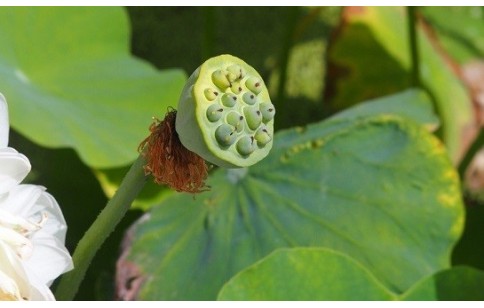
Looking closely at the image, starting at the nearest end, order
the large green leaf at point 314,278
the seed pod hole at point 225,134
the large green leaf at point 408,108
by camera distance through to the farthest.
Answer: the seed pod hole at point 225,134 < the large green leaf at point 314,278 < the large green leaf at point 408,108

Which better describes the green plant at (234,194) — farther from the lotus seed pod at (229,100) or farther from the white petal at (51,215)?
the lotus seed pod at (229,100)

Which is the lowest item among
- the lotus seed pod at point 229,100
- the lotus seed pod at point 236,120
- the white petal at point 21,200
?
the white petal at point 21,200

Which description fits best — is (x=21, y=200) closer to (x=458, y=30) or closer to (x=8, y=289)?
(x=8, y=289)

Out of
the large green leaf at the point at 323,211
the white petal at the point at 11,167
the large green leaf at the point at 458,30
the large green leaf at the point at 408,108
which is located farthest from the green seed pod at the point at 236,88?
the large green leaf at the point at 458,30

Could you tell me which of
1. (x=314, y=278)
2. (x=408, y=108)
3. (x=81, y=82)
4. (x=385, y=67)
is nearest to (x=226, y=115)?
(x=314, y=278)

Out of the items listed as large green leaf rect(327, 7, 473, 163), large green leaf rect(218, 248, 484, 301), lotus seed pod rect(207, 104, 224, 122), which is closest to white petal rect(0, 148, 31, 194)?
lotus seed pod rect(207, 104, 224, 122)

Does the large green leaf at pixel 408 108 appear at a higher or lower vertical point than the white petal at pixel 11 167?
lower

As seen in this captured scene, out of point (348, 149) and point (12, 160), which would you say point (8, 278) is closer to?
point (12, 160)

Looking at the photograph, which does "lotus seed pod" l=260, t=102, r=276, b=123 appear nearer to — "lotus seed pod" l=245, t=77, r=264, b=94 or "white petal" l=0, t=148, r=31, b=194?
"lotus seed pod" l=245, t=77, r=264, b=94

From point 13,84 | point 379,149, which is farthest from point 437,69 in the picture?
point 13,84
